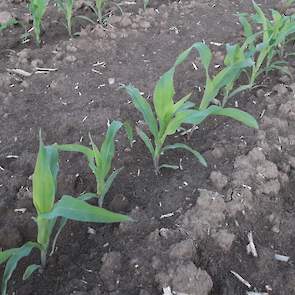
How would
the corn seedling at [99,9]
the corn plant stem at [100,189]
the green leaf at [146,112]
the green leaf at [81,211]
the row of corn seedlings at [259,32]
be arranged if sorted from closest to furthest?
the green leaf at [81,211] → the corn plant stem at [100,189] → the green leaf at [146,112] → the row of corn seedlings at [259,32] → the corn seedling at [99,9]

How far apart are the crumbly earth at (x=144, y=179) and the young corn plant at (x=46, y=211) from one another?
140 mm

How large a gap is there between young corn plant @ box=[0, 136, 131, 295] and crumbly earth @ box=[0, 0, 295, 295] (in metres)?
0.14

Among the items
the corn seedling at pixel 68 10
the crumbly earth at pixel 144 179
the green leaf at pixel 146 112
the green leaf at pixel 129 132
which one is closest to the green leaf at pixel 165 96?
the green leaf at pixel 146 112

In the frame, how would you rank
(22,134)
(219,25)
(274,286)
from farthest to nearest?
1. (219,25)
2. (22,134)
3. (274,286)

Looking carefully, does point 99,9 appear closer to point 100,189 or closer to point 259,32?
point 259,32

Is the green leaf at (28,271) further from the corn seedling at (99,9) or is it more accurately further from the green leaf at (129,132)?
the corn seedling at (99,9)

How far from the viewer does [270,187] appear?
1.58 m

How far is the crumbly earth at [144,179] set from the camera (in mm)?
1300

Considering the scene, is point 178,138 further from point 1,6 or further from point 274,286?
point 1,6

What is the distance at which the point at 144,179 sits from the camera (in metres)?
1.63

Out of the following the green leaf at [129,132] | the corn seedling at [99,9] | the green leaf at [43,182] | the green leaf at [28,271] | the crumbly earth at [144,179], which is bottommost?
the crumbly earth at [144,179]

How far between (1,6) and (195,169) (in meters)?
1.95

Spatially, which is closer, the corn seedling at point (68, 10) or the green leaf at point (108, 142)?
the green leaf at point (108, 142)

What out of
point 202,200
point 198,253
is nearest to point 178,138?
point 202,200
